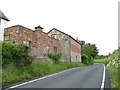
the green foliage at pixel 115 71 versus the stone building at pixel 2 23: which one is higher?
the stone building at pixel 2 23

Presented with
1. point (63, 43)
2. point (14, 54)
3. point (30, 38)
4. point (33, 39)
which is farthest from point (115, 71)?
point (63, 43)

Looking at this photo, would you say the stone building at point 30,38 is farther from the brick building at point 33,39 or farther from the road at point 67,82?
the road at point 67,82

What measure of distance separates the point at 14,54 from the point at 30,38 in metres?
5.94

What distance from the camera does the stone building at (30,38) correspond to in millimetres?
12172

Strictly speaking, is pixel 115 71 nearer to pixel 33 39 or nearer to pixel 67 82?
pixel 67 82

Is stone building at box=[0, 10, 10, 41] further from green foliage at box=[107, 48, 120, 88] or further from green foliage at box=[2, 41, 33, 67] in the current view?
green foliage at box=[107, 48, 120, 88]

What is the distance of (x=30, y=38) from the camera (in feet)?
45.2

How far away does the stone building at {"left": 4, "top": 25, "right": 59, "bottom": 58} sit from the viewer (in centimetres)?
1217

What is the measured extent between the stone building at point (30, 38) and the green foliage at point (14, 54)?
2500 millimetres

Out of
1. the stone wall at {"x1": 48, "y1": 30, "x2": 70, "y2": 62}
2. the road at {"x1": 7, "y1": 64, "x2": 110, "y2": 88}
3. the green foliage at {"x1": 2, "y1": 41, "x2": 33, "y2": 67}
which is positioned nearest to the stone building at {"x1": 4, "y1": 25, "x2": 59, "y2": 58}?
the green foliage at {"x1": 2, "y1": 41, "x2": 33, "y2": 67}

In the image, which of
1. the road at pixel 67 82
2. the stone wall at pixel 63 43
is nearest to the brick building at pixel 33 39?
the stone wall at pixel 63 43

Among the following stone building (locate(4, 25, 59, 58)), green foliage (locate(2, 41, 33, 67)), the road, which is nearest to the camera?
the road

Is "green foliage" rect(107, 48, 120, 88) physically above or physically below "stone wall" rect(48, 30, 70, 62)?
below

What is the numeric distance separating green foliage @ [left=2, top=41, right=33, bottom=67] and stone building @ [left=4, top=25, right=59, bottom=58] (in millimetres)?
2500
